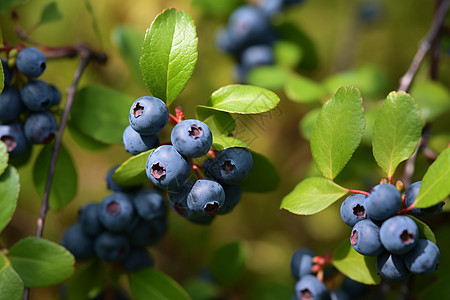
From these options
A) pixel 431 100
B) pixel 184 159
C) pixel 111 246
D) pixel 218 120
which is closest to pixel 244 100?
pixel 218 120

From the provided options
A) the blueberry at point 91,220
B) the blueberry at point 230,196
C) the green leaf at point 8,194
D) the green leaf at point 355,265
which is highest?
the blueberry at point 230,196

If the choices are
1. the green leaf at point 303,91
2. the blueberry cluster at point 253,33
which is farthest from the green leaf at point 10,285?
the blueberry cluster at point 253,33

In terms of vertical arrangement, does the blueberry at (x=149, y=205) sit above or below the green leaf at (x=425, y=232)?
below

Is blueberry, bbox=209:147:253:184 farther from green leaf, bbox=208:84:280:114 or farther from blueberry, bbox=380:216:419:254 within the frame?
blueberry, bbox=380:216:419:254

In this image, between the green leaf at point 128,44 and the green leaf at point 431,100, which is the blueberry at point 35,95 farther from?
the green leaf at point 431,100

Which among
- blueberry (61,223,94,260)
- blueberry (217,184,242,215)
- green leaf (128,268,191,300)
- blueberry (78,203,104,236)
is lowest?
green leaf (128,268,191,300)

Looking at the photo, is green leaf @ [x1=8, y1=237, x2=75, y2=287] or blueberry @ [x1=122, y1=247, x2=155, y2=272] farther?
blueberry @ [x1=122, y1=247, x2=155, y2=272]

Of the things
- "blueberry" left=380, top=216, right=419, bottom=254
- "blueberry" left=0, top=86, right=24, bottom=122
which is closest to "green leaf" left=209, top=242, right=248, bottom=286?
"blueberry" left=380, top=216, right=419, bottom=254
